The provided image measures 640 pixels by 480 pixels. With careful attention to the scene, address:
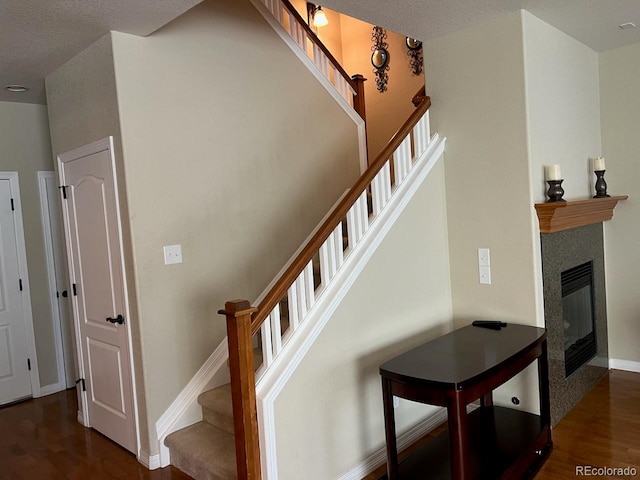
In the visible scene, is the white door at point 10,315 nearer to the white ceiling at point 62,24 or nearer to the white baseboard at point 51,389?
the white baseboard at point 51,389

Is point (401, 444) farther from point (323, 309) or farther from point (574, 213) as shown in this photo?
point (574, 213)

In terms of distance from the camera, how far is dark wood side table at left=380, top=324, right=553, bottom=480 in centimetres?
212

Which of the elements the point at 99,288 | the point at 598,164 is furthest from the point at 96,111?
the point at 598,164

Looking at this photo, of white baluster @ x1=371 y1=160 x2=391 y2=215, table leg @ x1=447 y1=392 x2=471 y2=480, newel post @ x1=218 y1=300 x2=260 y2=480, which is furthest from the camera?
white baluster @ x1=371 y1=160 x2=391 y2=215

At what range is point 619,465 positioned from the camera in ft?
8.75

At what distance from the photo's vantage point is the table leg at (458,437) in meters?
2.08

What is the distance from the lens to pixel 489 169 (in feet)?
10.3

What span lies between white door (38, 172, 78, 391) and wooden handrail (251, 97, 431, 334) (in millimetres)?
3091

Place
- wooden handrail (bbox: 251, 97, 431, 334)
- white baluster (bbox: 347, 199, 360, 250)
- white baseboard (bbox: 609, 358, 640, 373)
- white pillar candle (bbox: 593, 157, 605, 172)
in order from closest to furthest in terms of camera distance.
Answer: wooden handrail (bbox: 251, 97, 431, 334), white baluster (bbox: 347, 199, 360, 250), white pillar candle (bbox: 593, 157, 605, 172), white baseboard (bbox: 609, 358, 640, 373)

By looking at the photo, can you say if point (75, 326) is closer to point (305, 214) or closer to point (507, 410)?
point (305, 214)

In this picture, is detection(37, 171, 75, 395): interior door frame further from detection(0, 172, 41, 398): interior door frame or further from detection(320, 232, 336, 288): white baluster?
detection(320, 232, 336, 288): white baluster

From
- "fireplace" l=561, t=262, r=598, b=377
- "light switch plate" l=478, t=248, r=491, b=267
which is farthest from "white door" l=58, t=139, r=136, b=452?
"fireplace" l=561, t=262, r=598, b=377

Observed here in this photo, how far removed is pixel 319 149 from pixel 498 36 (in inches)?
67.2

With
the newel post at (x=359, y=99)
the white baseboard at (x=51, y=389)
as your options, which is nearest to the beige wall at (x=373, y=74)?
the newel post at (x=359, y=99)
